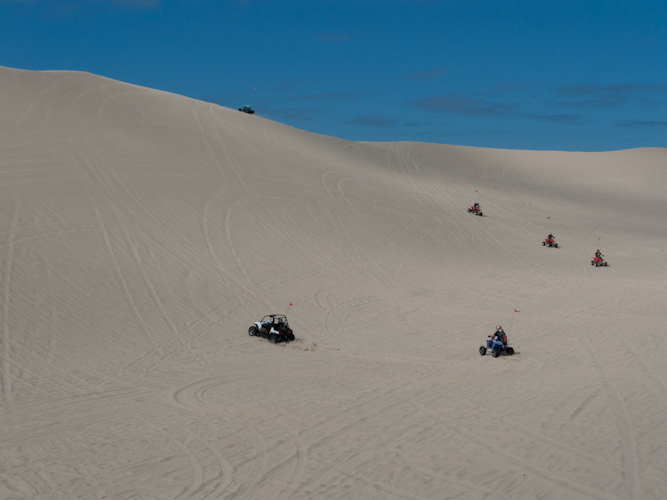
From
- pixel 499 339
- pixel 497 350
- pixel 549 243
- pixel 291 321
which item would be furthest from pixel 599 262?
pixel 291 321

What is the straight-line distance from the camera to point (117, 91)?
39781 mm

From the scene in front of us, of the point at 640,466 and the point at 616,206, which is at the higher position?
the point at 616,206

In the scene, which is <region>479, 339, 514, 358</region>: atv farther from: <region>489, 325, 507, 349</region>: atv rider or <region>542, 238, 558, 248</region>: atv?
<region>542, 238, 558, 248</region>: atv

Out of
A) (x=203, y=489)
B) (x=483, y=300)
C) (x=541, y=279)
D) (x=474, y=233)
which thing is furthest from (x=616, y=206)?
(x=203, y=489)

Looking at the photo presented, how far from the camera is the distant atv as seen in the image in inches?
659

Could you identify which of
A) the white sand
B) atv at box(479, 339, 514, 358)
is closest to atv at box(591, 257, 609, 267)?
the white sand

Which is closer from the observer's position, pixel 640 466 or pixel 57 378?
pixel 640 466

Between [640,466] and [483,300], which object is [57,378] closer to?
[640,466]

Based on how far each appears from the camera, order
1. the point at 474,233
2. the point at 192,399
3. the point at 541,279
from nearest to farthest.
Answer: the point at 192,399
the point at 541,279
the point at 474,233

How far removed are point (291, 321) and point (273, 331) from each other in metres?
2.35

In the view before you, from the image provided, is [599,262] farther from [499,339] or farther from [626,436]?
[626,436]

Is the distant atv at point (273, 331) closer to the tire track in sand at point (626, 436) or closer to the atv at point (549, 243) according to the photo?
the tire track in sand at point (626, 436)

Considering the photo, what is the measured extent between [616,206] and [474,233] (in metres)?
20.8

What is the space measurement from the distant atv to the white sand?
47cm
